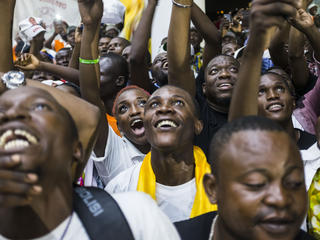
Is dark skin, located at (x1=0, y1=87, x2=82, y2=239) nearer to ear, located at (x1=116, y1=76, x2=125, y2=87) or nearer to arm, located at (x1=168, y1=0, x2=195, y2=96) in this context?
arm, located at (x1=168, y1=0, x2=195, y2=96)

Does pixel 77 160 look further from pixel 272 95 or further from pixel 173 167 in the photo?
pixel 272 95

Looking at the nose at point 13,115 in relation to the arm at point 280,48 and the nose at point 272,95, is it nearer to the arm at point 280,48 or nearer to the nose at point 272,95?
the nose at point 272,95

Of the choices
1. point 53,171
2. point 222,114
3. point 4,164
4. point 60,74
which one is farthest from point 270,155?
point 60,74

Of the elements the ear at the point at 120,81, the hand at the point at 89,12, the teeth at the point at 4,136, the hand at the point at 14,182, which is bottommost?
the ear at the point at 120,81

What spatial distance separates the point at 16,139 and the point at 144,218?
498 millimetres

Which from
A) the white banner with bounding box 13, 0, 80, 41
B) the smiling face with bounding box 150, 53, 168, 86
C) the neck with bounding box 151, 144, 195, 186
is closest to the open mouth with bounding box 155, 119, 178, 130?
the neck with bounding box 151, 144, 195, 186

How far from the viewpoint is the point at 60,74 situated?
3.57 m

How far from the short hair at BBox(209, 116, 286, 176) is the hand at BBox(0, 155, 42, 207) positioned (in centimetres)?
76

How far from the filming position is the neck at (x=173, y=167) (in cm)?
241

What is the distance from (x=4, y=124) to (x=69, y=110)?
12.3 inches

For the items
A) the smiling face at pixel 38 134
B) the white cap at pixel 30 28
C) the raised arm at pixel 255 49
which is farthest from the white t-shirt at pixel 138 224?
the white cap at pixel 30 28

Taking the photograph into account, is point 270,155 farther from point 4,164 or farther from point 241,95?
point 4,164

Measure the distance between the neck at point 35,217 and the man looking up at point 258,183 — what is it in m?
0.62

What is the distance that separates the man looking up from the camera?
1.44 m
